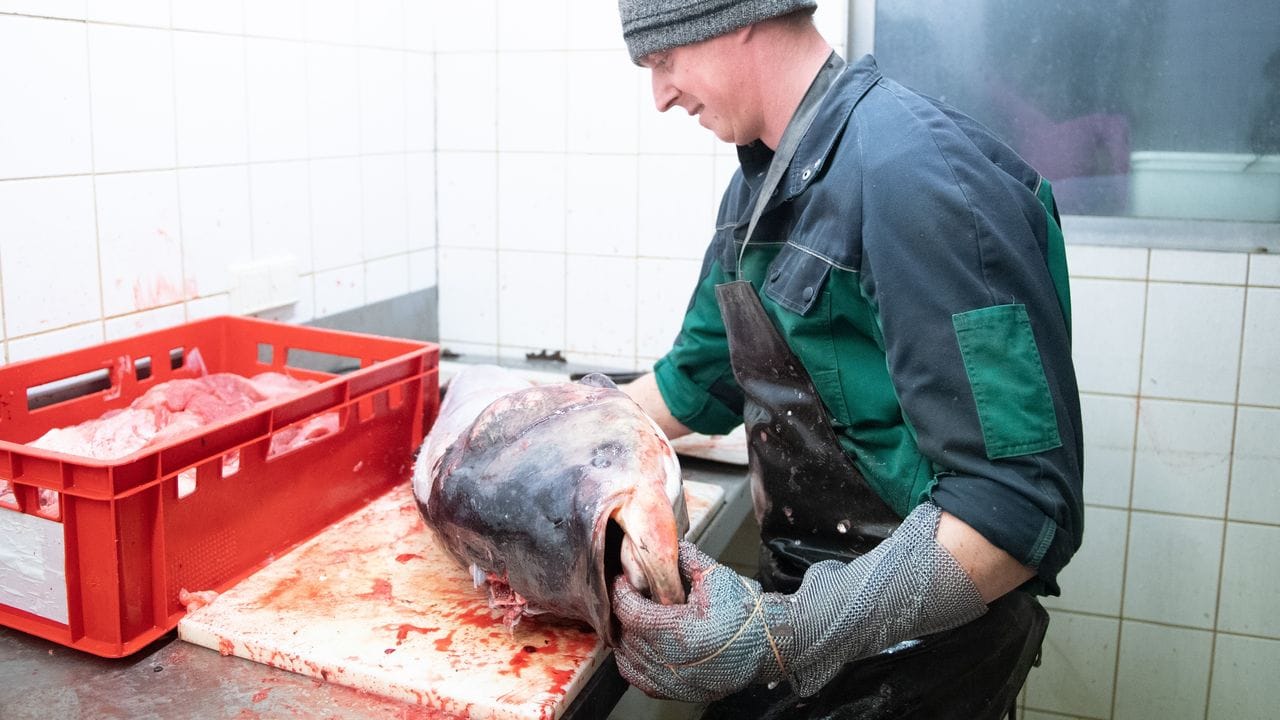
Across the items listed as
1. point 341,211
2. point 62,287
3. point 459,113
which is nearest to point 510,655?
point 62,287

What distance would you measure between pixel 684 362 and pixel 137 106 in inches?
46.0

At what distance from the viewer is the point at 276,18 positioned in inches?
93.7

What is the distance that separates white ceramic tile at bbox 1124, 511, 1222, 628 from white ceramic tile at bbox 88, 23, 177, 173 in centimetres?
241

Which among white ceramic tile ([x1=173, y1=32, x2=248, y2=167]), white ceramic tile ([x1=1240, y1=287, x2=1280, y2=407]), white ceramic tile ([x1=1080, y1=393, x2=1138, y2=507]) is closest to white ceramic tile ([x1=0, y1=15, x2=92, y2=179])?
white ceramic tile ([x1=173, y1=32, x2=248, y2=167])

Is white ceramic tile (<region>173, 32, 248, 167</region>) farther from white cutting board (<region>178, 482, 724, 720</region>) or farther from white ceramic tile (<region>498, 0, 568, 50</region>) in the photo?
white cutting board (<region>178, 482, 724, 720</region>)

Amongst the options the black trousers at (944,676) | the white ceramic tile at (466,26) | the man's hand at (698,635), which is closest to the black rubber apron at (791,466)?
the black trousers at (944,676)

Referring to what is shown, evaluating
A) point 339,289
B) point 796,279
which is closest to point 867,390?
point 796,279

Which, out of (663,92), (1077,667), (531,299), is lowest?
(1077,667)

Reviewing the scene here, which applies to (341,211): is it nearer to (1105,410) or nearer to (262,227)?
(262,227)

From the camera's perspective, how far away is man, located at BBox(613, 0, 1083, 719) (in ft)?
4.40

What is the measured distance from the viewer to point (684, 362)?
204 cm

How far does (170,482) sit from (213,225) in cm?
99

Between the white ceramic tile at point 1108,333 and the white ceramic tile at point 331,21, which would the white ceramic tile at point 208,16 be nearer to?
the white ceramic tile at point 331,21

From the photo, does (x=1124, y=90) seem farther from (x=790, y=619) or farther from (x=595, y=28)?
(x=790, y=619)
